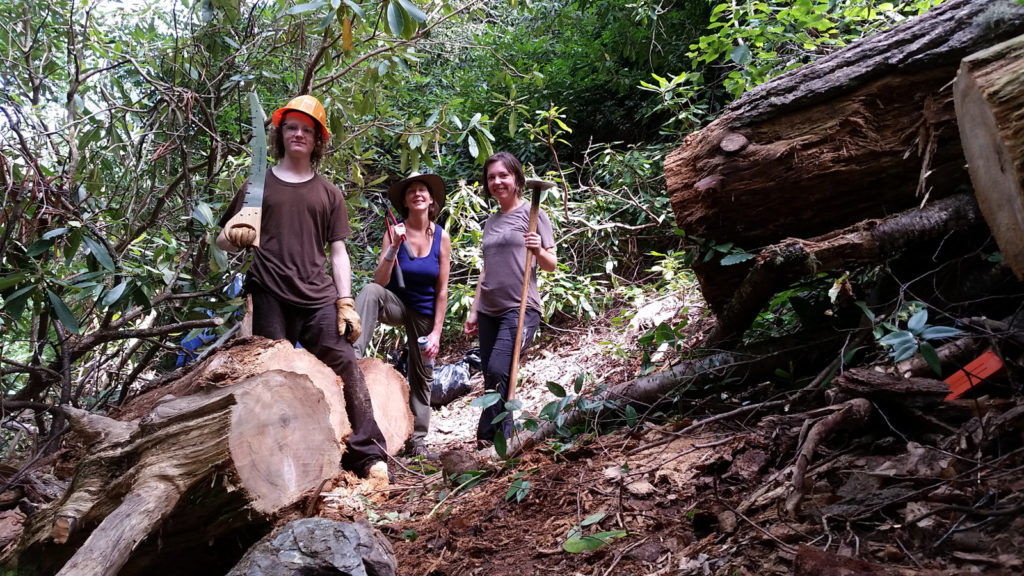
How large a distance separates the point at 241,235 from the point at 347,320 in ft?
2.46

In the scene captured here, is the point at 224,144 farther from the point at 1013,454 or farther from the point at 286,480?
the point at 1013,454

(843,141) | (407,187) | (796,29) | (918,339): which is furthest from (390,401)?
(796,29)

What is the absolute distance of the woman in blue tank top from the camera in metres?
4.15

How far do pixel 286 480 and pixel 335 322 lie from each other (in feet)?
4.08

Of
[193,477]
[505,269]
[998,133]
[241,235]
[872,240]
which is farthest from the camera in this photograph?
[505,269]

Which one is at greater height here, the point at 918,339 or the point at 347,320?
the point at 347,320

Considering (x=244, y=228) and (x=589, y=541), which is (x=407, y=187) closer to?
(x=244, y=228)

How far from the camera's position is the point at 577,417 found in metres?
3.18

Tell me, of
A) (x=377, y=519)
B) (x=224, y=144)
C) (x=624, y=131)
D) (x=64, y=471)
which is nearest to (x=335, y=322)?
(x=377, y=519)

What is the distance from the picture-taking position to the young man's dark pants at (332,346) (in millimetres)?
3367

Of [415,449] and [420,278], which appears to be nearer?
[420,278]

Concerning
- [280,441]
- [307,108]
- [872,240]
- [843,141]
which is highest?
[307,108]

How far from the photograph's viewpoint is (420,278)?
13.9ft

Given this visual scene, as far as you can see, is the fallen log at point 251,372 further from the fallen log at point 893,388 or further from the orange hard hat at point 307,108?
the fallen log at point 893,388
